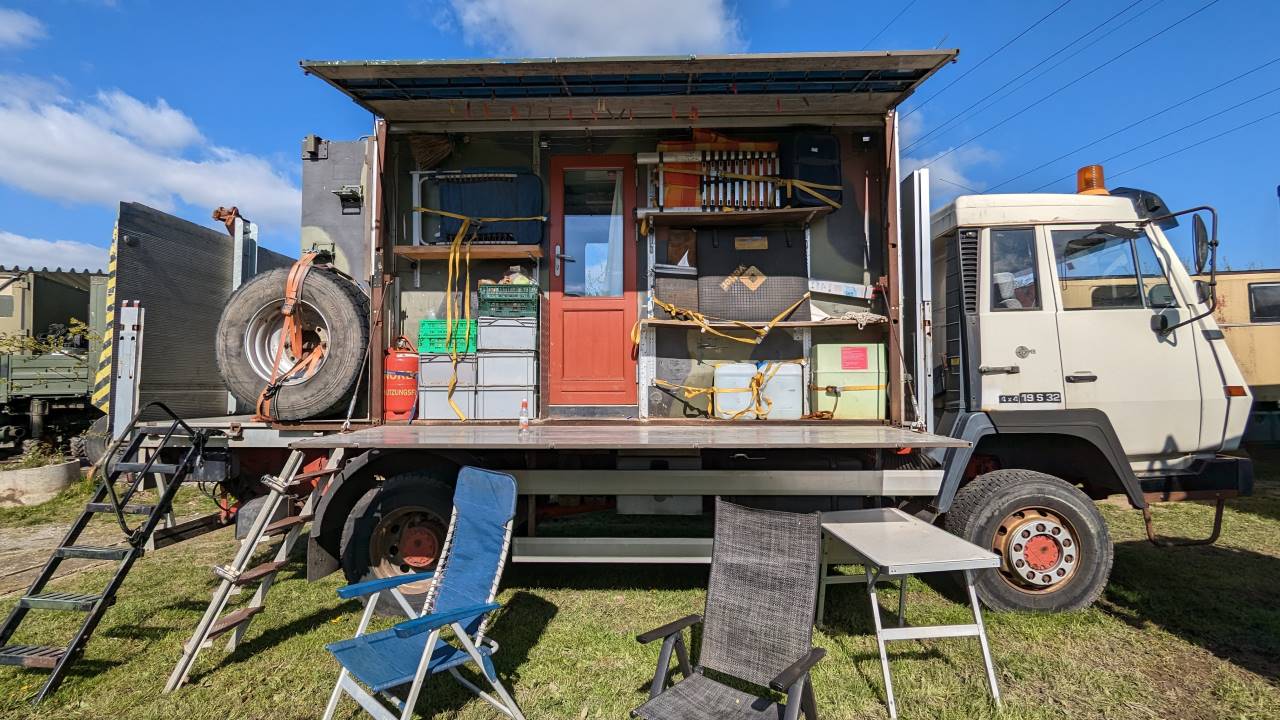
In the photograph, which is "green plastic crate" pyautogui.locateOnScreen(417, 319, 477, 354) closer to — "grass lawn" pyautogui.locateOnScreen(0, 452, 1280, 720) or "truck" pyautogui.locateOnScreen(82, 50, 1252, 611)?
"truck" pyautogui.locateOnScreen(82, 50, 1252, 611)

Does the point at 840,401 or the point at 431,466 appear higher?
the point at 840,401

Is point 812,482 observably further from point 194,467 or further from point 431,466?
point 194,467

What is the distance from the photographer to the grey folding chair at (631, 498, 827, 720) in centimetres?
239

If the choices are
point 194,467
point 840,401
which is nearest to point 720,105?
point 840,401

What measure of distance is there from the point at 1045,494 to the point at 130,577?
6.41m

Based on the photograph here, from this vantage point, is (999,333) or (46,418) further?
(46,418)

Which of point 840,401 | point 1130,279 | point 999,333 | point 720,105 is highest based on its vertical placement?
point 720,105

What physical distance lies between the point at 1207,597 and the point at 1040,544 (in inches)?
56.2

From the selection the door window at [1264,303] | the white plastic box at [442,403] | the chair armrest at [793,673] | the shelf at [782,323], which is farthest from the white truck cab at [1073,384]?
the door window at [1264,303]

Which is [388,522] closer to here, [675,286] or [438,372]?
[438,372]

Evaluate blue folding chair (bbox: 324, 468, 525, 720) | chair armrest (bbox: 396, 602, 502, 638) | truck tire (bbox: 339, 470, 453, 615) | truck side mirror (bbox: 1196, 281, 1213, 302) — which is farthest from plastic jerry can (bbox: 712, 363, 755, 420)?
truck side mirror (bbox: 1196, 281, 1213, 302)

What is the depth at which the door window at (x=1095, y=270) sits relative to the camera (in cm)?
398

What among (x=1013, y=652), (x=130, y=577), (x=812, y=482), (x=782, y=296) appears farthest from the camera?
(x=782, y=296)

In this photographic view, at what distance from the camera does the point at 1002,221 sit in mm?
4102
